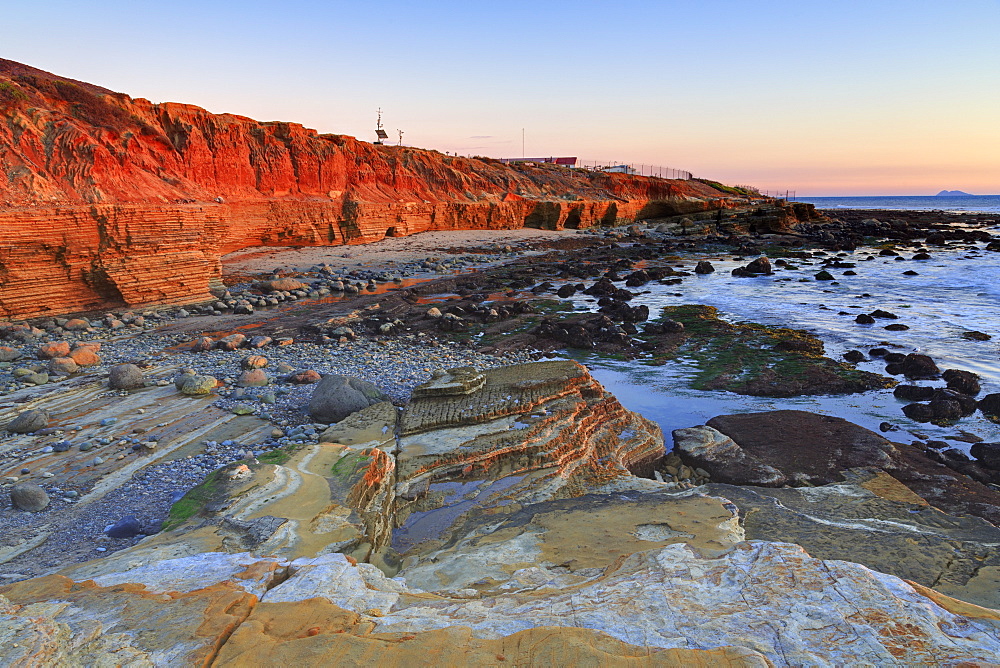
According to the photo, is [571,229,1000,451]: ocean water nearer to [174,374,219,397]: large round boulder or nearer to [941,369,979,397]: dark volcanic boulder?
[941,369,979,397]: dark volcanic boulder

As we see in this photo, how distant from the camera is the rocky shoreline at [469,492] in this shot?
2.73 m

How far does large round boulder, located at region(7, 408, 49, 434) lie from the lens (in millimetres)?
6703

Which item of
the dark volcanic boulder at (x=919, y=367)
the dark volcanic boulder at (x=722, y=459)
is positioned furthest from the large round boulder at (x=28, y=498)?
the dark volcanic boulder at (x=919, y=367)

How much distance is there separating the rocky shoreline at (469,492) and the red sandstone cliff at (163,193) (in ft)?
6.91

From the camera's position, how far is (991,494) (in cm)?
566

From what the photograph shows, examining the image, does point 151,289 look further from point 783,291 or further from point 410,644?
point 783,291

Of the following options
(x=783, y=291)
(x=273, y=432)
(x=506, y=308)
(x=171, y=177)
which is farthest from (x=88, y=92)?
(x=783, y=291)

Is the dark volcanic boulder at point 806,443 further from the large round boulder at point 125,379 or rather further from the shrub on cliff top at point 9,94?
the shrub on cliff top at point 9,94

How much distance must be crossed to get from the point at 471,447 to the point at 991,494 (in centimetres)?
546

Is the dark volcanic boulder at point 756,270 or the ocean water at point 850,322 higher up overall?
the dark volcanic boulder at point 756,270

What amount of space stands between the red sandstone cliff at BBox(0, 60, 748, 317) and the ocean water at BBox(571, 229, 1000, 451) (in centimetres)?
1152

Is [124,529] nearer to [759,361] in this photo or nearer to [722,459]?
[722,459]

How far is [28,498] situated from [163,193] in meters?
14.4

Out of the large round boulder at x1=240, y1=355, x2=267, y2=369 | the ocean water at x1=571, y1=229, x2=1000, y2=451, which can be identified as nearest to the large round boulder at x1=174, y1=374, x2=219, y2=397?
the large round boulder at x1=240, y1=355, x2=267, y2=369
